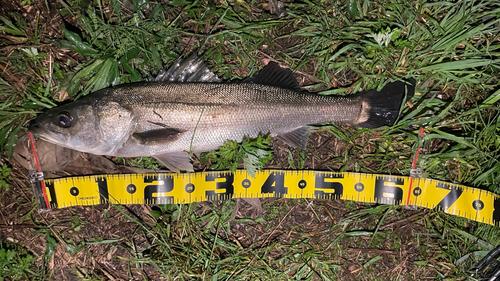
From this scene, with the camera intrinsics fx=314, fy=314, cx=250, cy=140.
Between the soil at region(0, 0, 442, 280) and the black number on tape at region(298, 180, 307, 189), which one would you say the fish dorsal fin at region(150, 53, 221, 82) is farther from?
the black number on tape at region(298, 180, 307, 189)

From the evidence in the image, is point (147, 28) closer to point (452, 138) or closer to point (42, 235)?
point (42, 235)

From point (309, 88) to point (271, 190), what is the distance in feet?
4.51

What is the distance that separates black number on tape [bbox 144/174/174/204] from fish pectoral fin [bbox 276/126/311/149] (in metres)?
1.43

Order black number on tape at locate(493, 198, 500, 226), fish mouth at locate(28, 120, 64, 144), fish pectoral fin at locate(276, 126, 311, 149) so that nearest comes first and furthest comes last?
1. fish mouth at locate(28, 120, 64, 144)
2. black number on tape at locate(493, 198, 500, 226)
3. fish pectoral fin at locate(276, 126, 311, 149)

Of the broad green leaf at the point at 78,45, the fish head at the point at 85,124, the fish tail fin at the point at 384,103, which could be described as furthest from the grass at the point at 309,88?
the fish head at the point at 85,124

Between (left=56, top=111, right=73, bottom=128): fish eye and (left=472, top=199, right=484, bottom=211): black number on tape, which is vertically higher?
(left=56, top=111, right=73, bottom=128): fish eye

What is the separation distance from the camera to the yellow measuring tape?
371 cm

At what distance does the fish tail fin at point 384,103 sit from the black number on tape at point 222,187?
1668 mm

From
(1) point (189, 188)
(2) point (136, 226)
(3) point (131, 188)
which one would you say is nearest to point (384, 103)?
(1) point (189, 188)

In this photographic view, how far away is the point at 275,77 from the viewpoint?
372 centimetres

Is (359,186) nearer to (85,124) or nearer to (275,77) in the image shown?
(275,77)

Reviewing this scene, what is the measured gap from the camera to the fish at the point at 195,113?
3379 millimetres

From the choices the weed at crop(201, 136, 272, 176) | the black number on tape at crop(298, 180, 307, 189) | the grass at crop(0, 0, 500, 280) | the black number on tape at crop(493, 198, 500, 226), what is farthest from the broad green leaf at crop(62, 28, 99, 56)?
the black number on tape at crop(493, 198, 500, 226)

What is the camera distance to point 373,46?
3.72 metres
